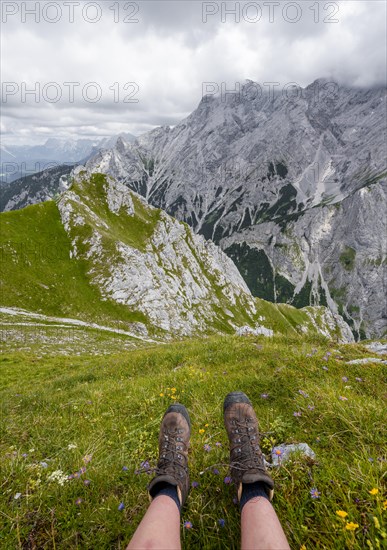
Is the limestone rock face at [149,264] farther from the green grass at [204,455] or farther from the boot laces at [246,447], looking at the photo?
the boot laces at [246,447]

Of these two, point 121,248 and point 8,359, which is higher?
point 121,248

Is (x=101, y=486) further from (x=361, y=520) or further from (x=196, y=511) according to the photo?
(x=361, y=520)

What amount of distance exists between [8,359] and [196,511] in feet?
94.7

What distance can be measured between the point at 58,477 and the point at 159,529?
2076 millimetres

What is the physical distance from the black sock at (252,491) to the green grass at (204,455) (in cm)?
19

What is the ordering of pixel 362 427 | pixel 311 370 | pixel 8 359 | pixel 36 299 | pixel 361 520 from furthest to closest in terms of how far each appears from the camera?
pixel 36 299 < pixel 8 359 < pixel 311 370 < pixel 362 427 < pixel 361 520

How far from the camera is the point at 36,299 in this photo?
2584 inches

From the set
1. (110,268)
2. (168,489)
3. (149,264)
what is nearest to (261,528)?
(168,489)

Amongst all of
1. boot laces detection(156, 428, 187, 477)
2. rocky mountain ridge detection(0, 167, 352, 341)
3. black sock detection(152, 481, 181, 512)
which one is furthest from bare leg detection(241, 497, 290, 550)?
rocky mountain ridge detection(0, 167, 352, 341)

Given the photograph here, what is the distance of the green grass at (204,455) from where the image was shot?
10.9 ft

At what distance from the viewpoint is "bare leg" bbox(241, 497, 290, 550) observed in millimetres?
2916

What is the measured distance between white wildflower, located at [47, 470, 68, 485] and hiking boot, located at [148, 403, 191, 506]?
4.65 feet

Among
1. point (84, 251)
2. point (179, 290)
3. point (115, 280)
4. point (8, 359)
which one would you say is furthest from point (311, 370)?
point (179, 290)

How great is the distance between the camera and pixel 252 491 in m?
3.69
